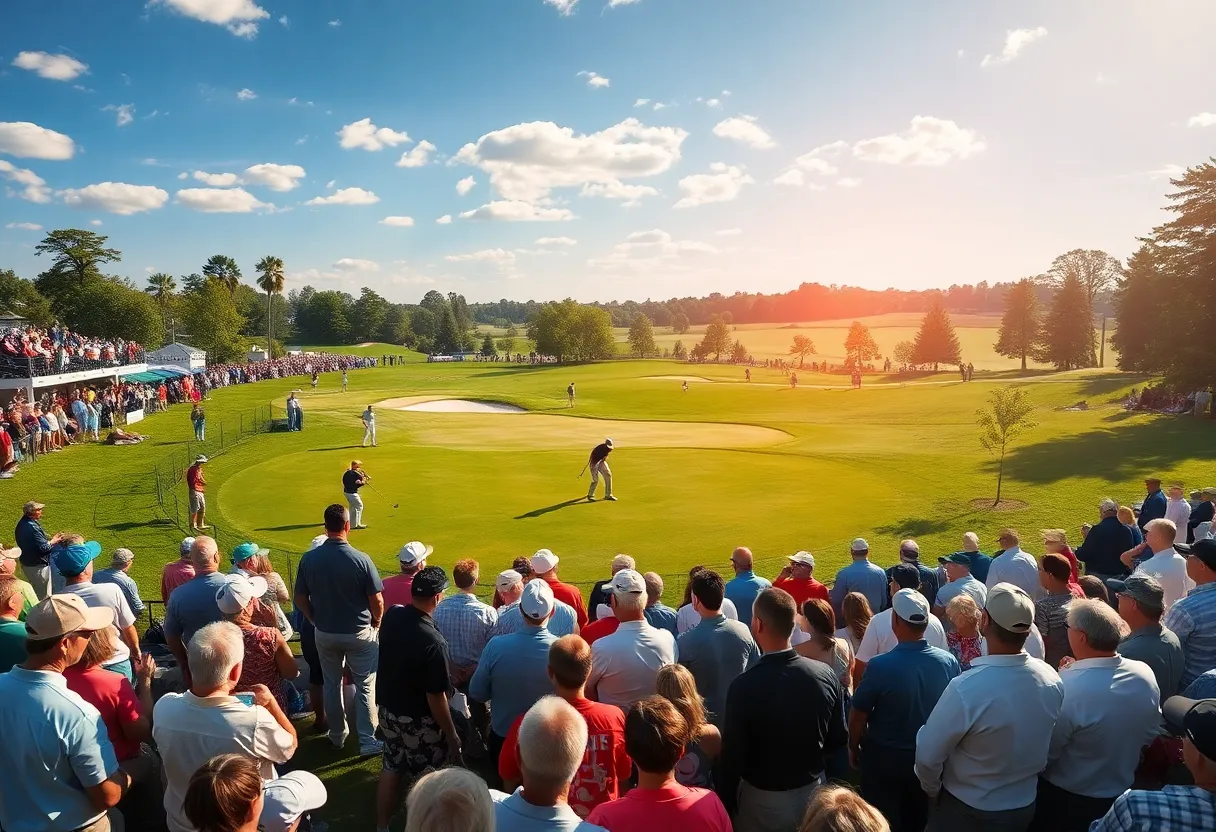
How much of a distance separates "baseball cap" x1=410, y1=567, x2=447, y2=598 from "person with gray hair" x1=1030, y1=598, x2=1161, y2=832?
15.7ft

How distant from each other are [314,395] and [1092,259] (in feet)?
285

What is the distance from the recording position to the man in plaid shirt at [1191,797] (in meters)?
3.38

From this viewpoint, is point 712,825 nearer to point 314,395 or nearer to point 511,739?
point 511,739

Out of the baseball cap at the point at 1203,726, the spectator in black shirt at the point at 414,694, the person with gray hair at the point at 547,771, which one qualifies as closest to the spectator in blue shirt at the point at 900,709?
the baseball cap at the point at 1203,726

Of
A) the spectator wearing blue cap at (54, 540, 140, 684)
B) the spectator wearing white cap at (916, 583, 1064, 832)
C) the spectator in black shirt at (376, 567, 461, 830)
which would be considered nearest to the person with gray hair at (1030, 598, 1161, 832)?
the spectator wearing white cap at (916, 583, 1064, 832)

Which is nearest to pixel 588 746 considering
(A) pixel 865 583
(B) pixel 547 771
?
(B) pixel 547 771

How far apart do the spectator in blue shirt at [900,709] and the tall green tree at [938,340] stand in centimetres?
9032

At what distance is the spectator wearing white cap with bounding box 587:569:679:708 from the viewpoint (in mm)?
5699

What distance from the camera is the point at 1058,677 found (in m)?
5.02

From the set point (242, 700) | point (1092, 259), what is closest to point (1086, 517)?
point (242, 700)

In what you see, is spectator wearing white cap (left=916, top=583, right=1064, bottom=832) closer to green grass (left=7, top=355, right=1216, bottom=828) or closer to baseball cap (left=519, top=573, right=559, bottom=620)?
baseball cap (left=519, top=573, right=559, bottom=620)

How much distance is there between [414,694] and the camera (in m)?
6.04

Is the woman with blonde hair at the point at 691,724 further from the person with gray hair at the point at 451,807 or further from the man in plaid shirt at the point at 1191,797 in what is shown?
the man in plaid shirt at the point at 1191,797

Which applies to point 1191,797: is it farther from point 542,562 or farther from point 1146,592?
point 542,562
